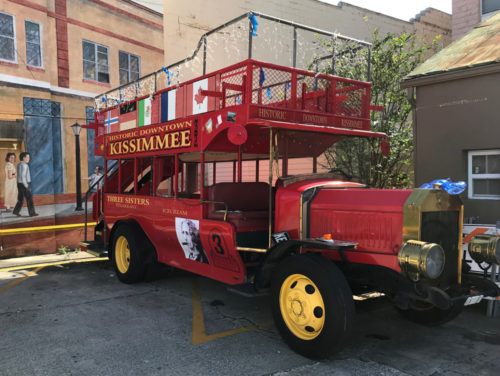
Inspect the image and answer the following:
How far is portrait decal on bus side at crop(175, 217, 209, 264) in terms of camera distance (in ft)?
18.4

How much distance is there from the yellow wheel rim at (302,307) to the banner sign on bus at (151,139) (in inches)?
95.5

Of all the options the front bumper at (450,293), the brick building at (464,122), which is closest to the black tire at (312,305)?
the front bumper at (450,293)

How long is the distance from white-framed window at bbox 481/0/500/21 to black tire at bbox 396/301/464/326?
9130 millimetres

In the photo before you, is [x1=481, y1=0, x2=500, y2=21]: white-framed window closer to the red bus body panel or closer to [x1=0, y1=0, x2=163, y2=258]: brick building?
[x1=0, y1=0, x2=163, y2=258]: brick building

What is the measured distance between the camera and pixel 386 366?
386 centimetres

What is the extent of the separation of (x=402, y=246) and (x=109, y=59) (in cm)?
910

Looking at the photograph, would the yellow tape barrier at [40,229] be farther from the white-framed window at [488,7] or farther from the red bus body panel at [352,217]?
the white-framed window at [488,7]

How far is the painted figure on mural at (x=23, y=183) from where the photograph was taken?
352 inches

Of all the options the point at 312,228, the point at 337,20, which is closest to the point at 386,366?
the point at 312,228

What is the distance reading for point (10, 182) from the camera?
29.0ft

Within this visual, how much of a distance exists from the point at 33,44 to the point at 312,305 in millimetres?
8331

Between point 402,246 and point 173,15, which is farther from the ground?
point 173,15

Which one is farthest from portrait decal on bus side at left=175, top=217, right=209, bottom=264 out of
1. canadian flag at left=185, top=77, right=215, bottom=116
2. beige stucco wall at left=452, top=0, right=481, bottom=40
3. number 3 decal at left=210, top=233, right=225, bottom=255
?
beige stucco wall at left=452, top=0, right=481, bottom=40

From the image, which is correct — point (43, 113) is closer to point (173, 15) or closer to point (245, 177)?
point (173, 15)
